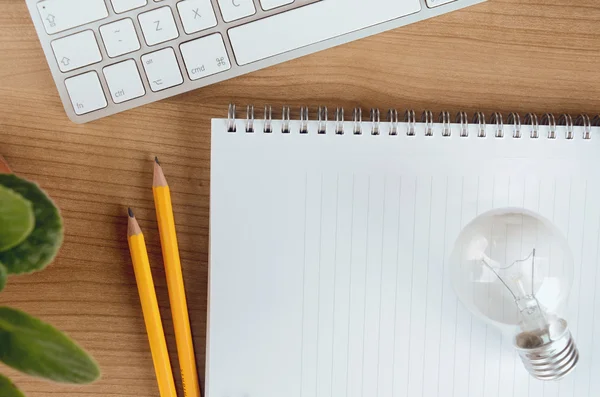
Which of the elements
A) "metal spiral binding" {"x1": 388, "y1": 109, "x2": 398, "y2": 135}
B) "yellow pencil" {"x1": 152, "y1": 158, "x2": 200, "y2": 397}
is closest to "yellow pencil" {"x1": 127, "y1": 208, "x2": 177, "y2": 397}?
"yellow pencil" {"x1": 152, "y1": 158, "x2": 200, "y2": 397}

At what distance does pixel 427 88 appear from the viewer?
48 centimetres

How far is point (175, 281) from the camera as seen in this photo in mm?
460

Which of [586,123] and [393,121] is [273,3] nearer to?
[393,121]

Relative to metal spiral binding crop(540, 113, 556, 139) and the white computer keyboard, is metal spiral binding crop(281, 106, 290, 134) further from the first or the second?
metal spiral binding crop(540, 113, 556, 139)

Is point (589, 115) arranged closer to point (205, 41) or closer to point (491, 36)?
point (491, 36)

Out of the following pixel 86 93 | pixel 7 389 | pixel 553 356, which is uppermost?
pixel 86 93

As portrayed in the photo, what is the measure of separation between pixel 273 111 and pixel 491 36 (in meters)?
0.19

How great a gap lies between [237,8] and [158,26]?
6cm

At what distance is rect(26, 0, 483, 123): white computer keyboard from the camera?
45 centimetres

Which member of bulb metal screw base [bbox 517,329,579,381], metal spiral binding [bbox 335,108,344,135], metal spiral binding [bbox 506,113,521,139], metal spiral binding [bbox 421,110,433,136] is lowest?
bulb metal screw base [bbox 517,329,579,381]

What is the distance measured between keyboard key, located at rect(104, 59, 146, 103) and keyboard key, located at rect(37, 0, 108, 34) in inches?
1.6

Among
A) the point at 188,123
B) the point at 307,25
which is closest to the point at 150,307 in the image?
the point at 188,123

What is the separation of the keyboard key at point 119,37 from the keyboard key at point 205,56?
4 centimetres

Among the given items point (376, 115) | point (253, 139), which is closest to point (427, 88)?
point (376, 115)
